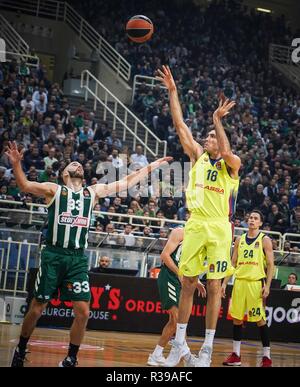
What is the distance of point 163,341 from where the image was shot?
10391 millimetres

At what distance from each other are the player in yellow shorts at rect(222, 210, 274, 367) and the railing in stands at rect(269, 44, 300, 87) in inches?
954

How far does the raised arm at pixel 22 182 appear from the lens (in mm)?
8906

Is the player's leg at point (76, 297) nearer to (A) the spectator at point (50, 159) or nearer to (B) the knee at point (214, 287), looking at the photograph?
(B) the knee at point (214, 287)

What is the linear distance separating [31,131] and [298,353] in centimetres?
1127

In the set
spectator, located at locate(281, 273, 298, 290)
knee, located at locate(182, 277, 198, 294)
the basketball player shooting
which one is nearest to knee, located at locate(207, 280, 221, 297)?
knee, located at locate(182, 277, 198, 294)

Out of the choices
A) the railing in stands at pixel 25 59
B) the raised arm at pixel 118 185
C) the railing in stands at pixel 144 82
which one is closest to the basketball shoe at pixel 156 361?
the raised arm at pixel 118 185

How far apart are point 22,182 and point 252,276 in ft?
15.7

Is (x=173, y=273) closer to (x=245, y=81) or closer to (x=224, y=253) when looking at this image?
(x=224, y=253)

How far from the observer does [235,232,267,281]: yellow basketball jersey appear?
12.6 metres

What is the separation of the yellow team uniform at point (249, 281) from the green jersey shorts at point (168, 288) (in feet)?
5.95

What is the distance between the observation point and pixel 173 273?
10.9m

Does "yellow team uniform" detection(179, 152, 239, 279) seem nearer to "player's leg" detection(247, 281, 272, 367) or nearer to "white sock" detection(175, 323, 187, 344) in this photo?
"white sock" detection(175, 323, 187, 344)

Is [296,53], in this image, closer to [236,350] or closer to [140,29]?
[140,29]
